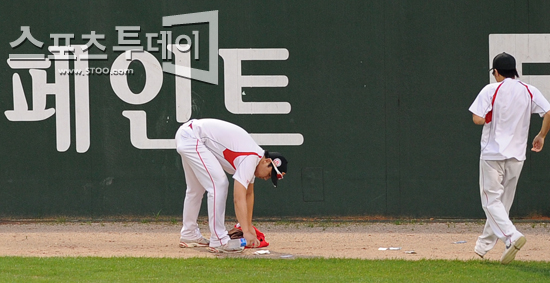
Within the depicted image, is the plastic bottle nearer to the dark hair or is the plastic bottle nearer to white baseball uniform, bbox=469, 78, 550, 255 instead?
white baseball uniform, bbox=469, 78, 550, 255

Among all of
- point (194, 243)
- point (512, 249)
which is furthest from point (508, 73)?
point (194, 243)

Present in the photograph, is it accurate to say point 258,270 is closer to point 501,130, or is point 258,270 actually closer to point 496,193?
point 496,193

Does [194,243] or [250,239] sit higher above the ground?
[250,239]

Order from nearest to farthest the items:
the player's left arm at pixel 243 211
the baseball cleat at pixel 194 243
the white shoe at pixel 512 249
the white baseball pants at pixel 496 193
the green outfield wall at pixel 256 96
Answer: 1. the white shoe at pixel 512 249
2. the white baseball pants at pixel 496 193
3. the player's left arm at pixel 243 211
4. the baseball cleat at pixel 194 243
5. the green outfield wall at pixel 256 96

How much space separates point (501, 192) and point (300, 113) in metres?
3.33

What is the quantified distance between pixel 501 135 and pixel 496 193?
48 centimetres

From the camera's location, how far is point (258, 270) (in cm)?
586

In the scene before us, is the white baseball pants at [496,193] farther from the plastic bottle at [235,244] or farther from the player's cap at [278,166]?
the plastic bottle at [235,244]

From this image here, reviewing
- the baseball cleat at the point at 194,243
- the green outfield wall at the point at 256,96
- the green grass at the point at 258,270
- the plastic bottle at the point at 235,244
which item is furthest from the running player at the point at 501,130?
the green outfield wall at the point at 256,96

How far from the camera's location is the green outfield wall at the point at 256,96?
9.02 meters

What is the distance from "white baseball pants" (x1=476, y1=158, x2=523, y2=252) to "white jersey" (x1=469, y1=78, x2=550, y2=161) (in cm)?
9

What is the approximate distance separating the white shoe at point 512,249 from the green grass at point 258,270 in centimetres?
6

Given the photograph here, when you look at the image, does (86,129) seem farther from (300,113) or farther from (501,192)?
(501,192)

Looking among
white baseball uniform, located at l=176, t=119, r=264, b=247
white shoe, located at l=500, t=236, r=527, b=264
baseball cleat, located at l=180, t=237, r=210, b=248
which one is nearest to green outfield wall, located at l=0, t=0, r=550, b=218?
baseball cleat, located at l=180, t=237, r=210, b=248
